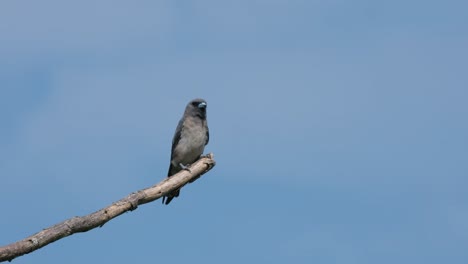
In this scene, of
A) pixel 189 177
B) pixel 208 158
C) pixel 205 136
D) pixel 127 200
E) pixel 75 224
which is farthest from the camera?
pixel 205 136

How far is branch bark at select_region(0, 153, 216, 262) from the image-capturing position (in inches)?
401

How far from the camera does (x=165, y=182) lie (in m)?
12.8

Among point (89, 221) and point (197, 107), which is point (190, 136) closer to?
point (197, 107)

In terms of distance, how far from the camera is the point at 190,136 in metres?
18.1

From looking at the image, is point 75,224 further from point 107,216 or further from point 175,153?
point 175,153

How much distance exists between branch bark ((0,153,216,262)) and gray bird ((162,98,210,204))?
4.37 meters

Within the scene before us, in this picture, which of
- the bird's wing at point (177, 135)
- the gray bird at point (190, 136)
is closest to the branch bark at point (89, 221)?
the gray bird at point (190, 136)

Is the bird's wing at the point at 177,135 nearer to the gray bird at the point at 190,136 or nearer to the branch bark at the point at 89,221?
the gray bird at the point at 190,136

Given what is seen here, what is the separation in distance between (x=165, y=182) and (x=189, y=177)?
1.08 metres

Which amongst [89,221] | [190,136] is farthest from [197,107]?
[89,221]

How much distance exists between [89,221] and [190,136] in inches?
284

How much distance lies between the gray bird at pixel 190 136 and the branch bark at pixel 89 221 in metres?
4.37

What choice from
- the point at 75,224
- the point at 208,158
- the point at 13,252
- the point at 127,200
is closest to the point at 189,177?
the point at 208,158

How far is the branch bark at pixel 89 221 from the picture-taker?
10.2m
